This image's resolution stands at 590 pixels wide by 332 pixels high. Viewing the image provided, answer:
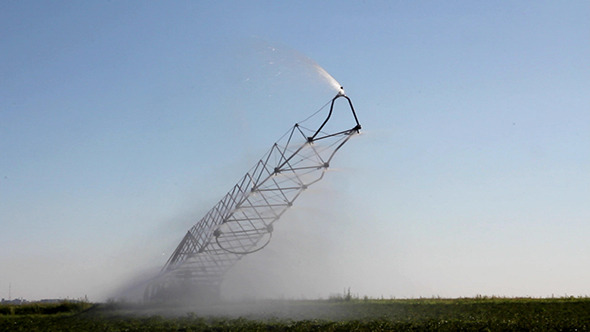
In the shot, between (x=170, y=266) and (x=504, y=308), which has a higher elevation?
(x=170, y=266)

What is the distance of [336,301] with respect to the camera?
2071 inches

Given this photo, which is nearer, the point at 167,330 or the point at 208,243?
the point at 167,330

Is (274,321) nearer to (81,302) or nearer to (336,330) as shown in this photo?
(336,330)

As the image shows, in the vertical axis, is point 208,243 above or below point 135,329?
above

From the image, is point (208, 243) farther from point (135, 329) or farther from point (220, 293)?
point (135, 329)

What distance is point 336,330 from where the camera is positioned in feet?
84.7

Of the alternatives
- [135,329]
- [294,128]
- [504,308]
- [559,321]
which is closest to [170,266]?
[294,128]

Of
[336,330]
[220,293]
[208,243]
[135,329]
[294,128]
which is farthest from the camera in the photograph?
[220,293]


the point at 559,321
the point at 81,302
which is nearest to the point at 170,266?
the point at 81,302

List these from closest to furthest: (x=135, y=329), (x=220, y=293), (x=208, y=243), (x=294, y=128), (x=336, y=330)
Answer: (x=336, y=330), (x=135, y=329), (x=294, y=128), (x=208, y=243), (x=220, y=293)

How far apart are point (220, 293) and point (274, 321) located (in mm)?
22991

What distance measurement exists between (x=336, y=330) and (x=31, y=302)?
39.1m

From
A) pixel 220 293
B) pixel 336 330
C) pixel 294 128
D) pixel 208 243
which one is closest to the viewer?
pixel 336 330

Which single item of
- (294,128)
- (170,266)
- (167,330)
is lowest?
(167,330)
